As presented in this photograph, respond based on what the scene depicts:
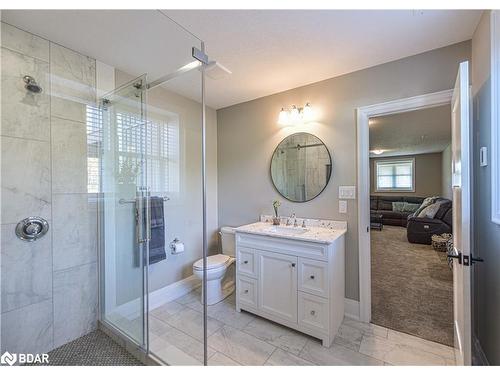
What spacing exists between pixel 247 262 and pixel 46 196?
67.0 inches

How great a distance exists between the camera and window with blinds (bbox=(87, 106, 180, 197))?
196cm

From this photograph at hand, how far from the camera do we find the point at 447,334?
1.85 metres

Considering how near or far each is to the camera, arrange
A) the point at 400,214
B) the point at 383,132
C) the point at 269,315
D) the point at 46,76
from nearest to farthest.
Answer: the point at 46,76, the point at 269,315, the point at 383,132, the point at 400,214

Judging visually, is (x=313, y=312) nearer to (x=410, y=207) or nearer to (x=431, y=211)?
(x=431, y=211)

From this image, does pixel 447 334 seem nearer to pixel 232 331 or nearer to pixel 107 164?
pixel 232 331

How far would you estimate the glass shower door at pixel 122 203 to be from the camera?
6.55 ft

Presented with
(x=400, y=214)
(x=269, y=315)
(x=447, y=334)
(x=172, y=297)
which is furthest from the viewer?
(x=400, y=214)

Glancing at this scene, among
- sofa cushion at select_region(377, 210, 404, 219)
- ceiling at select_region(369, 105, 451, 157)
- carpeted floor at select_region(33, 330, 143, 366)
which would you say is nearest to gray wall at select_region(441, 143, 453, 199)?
ceiling at select_region(369, 105, 451, 157)

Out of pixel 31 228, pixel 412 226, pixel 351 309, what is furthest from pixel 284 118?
pixel 412 226

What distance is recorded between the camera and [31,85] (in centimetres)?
162

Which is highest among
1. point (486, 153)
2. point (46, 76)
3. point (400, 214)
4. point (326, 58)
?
point (326, 58)

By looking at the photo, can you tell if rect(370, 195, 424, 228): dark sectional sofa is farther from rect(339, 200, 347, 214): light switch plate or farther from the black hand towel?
the black hand towel
